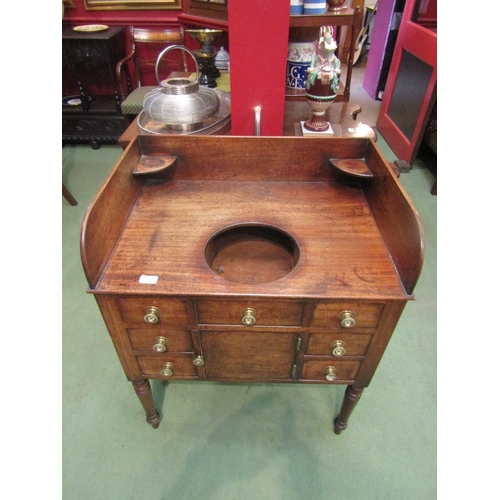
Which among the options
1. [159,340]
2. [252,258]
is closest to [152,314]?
[159,340]

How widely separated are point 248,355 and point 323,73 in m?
1.08

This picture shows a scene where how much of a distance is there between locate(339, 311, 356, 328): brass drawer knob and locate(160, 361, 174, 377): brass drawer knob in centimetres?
53

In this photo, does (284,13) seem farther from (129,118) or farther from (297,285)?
(129,118)

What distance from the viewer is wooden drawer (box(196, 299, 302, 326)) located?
834 mm

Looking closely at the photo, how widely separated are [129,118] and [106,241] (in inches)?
101

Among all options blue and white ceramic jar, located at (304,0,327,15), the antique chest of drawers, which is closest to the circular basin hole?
the antique chest of drawers

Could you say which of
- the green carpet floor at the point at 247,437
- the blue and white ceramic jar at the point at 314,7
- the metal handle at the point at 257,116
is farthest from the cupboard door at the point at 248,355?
the blue and white ceramic jar at the point at 314,7

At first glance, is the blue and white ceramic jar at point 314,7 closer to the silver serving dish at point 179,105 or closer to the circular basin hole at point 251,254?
the silver serving dish at point 179,105

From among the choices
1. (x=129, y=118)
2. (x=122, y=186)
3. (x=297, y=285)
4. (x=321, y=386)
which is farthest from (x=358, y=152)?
(x=129, y=118)

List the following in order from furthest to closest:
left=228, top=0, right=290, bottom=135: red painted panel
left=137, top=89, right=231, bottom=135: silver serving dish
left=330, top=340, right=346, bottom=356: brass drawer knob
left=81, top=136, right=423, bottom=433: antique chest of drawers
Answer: left=137, top=89, right=231, bottom=135: silver serving dish, left=228, top=0, right=290, bottom=135: red painted panel, left=330, top=340, right=346, bottom=356: brass drawer knob, left=81, top=136, right=423, bottom=433: antique chest of drawers

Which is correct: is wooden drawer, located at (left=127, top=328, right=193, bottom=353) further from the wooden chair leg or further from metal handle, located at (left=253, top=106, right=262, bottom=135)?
the wooden chair leg

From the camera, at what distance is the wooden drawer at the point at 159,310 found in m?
0.84

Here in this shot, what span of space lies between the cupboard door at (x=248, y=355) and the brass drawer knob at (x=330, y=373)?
0.11 meters

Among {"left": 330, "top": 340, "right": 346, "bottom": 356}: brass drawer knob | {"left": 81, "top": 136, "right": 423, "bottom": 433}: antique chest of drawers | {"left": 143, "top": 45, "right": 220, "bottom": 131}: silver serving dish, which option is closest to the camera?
{"left": 81, "top": 136, "right": 423, "bottom": 433}: antique chest of drawers
